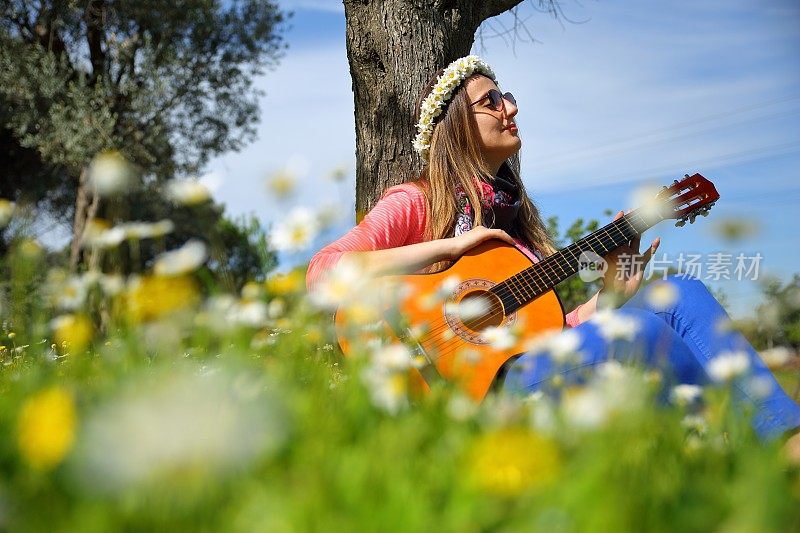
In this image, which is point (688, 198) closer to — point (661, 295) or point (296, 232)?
point (661, 295)

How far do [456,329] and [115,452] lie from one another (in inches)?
77.2

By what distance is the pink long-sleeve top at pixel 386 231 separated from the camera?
3.23m

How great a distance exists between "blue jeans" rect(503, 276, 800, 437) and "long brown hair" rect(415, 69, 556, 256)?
3.17 ft

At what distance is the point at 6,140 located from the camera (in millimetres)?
14391

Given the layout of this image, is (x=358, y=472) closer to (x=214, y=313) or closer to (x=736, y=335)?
(x=214, y=313)

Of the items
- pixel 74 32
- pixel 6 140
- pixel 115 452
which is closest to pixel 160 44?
pixel 74 32

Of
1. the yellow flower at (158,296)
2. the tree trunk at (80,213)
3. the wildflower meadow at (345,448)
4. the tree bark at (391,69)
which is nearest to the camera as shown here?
the wildflower meadow at (345,448)

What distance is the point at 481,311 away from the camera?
10.8ft

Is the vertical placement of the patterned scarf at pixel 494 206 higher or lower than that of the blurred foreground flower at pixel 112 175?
lower

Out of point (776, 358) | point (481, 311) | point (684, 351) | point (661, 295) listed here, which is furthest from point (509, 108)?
point (776, 358)

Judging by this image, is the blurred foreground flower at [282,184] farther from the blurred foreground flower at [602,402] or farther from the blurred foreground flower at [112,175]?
the blurred foreground flower at [602,402]

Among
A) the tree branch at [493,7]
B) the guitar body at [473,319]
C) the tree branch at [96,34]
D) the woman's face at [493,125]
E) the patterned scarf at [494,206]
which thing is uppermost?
the tree branch at [96,34]

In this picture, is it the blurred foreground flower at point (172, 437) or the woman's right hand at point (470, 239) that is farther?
the woman's right hand at point (470, 239)

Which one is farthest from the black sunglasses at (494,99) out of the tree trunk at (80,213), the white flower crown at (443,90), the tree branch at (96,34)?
the tree branch at (96,34)
